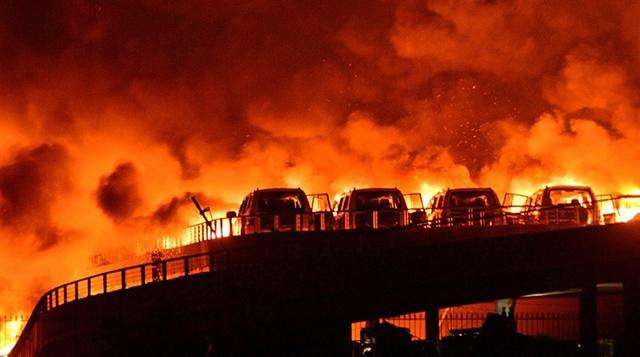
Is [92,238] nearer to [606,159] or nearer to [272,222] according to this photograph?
[272,222]

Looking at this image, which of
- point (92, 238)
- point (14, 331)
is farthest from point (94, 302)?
point (92, 238)

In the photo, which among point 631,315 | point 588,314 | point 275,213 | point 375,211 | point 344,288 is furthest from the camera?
point 375,211

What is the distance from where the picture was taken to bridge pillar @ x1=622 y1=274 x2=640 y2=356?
1858cm

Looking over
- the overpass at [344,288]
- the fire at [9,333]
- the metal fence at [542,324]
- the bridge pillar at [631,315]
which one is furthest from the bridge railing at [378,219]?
the fire at [9,333]

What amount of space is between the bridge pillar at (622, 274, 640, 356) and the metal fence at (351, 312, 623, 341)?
4102 mm

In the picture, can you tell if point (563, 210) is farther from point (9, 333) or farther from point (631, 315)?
point (9, 333)

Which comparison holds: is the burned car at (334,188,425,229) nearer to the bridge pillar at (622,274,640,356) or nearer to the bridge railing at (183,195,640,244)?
the bridge railing at (183,195,640,244)

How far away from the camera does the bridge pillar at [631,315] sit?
18578 mm

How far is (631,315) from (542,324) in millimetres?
10166

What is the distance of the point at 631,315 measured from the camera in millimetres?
19656

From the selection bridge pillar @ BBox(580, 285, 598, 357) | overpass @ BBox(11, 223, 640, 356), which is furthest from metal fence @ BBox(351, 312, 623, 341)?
overpass @ BBox(11, 223, 640, 356)

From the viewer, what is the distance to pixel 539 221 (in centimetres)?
3019

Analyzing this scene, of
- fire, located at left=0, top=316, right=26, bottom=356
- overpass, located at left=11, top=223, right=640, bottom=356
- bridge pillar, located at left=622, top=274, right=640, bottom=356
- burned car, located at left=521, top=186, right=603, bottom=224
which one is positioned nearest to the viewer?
bridge pillar, located at left=622, top=274, right=640, bottom=356

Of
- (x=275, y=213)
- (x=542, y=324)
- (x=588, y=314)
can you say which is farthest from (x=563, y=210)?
(x=275, y=213)
